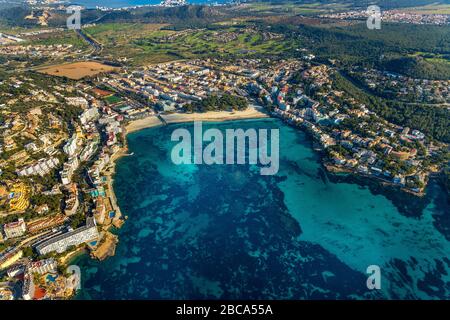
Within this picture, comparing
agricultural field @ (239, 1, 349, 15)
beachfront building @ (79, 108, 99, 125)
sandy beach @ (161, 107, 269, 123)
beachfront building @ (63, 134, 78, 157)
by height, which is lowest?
beachfront building @ (63, 134, 78, 157)

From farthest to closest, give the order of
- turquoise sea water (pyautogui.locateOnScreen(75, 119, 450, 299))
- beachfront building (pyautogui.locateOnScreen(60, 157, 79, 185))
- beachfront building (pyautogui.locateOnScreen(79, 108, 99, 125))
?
beachfront building (pyautogui.locateOnScreen(79, 108, 99, 125)), beachfront building (pyautogui.locateOnScreen(60, 157, 79, 185)), turquoise sea water (pyautogui.locateOnScreen(75, 119, 450, 299))

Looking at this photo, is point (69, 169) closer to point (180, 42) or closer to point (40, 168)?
point (40, 168)

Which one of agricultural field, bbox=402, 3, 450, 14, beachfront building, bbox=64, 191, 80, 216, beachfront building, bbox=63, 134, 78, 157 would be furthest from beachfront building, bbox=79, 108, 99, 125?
agricultural field, bbox=402, 3, 450, 14

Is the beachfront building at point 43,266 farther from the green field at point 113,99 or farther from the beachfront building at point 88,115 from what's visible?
the green field at point 113,99

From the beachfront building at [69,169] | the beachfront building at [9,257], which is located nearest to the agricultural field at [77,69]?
the beachfront building at [69,169]

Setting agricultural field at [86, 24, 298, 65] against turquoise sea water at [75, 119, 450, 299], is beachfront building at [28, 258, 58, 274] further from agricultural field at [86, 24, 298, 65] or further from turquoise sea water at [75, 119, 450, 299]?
agricultural field at [86, 24, 298, 65]

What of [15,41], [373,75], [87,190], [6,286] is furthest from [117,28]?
[6,286]
